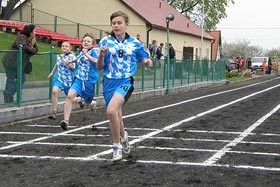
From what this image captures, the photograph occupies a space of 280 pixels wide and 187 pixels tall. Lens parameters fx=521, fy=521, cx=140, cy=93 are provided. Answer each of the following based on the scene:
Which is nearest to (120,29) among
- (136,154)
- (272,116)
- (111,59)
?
(111,59)

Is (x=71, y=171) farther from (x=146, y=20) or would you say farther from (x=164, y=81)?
(x=146, y=20)

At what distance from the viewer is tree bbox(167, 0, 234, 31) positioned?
220 feet

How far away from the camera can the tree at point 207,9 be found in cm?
6706

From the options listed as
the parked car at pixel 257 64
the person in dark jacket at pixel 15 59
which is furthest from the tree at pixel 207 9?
the person in dark jacket at pixel 15 59

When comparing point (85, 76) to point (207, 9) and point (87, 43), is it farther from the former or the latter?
point (207, 9)

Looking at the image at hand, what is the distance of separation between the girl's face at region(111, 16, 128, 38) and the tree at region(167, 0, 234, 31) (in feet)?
196

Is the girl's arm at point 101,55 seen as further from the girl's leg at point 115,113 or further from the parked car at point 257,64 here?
the parked car at point 257,64

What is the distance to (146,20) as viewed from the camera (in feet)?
118

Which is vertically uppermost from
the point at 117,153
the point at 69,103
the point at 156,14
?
the point at 156,14

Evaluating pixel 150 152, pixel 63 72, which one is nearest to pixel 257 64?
pixel 63 72

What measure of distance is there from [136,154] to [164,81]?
15.4 meters

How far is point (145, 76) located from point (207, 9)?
155 feet

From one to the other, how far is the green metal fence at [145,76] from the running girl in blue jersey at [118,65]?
16.6 ft

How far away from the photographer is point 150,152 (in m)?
7.78
